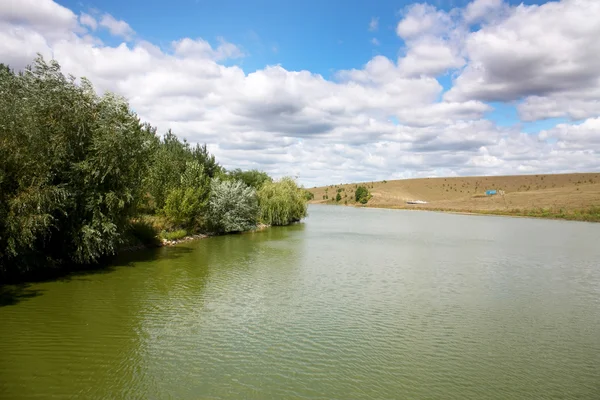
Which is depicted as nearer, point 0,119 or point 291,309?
point 291,309

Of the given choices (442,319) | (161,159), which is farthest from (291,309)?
(161,159)

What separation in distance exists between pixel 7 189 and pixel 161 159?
885 inches

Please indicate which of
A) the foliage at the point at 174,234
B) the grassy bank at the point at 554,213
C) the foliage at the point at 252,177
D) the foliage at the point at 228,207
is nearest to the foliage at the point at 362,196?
the grassy bank at the point at 554,213

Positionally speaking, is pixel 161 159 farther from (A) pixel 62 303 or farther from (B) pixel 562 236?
(B) pixel 562 236

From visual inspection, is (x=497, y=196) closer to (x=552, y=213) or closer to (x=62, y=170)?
(x=552, y=213)

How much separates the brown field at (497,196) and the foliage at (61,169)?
76.8 m

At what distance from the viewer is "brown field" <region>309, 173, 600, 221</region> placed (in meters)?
77.8

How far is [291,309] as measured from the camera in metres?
15.6

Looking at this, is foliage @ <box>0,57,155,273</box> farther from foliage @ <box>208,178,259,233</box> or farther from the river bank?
the river bank

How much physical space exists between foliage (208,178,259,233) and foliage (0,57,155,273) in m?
17.5

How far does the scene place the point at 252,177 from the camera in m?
63.4

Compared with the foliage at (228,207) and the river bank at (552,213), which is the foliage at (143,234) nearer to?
the foliage at (228,207)

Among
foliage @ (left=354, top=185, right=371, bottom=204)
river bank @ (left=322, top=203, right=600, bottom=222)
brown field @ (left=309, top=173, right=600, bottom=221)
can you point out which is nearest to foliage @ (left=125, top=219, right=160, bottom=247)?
river bank @ (left=322, top=203, right=600, bottom=222)

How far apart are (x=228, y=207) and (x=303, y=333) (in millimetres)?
31030
